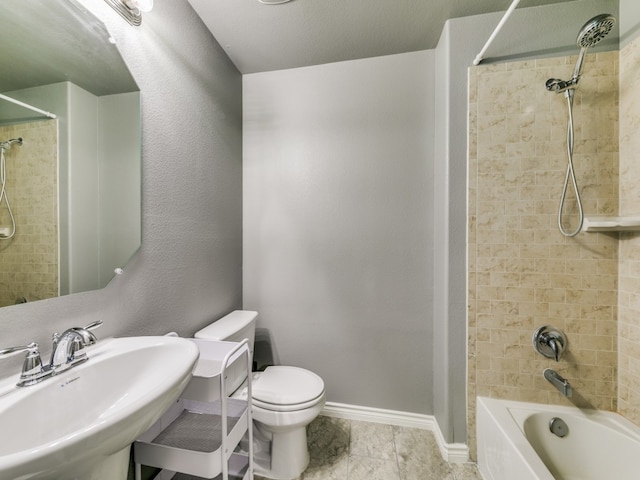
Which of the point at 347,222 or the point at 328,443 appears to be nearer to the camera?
the point at 328,443

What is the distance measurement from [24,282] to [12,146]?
376 millimetres

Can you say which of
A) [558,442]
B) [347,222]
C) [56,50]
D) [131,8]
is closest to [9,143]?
[56,50]

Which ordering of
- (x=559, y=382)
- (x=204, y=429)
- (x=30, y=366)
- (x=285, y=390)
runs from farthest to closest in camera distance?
(x=285, y=390), (x=559, y=382), (x=204, y=429), (x=30, y=366)

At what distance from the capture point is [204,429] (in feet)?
3.73

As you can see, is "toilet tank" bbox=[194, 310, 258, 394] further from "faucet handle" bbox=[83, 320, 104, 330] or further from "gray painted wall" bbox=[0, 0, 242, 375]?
"faucet handle" bbox=[83, 320, 104, 330]

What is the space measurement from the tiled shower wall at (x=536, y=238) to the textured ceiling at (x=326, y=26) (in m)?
0.40

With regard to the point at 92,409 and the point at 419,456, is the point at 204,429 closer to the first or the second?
the point at 92,409

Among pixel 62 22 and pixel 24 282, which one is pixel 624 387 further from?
pixel 62 22

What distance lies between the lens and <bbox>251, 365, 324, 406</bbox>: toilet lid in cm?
131

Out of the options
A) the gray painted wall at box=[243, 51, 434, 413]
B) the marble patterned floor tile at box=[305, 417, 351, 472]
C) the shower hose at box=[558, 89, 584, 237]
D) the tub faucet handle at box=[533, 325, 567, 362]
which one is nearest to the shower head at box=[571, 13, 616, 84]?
the shower hose at box=[558, 89, 584, 237]

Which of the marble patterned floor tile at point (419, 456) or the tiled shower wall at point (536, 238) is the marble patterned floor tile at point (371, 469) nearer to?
the marble patterned floor tile at point (419, 456)

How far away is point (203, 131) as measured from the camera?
1497 mm

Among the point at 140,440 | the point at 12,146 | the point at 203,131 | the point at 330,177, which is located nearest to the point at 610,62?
the point at 330,177

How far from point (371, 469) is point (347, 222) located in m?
1.41
